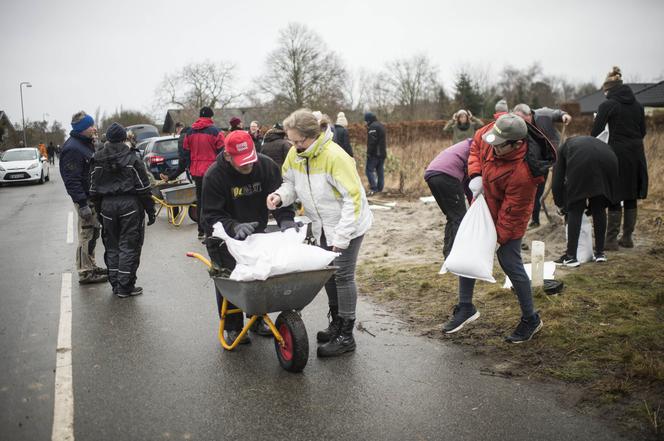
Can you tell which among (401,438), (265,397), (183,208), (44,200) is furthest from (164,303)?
(44,200)

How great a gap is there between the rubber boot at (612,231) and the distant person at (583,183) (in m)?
0.58

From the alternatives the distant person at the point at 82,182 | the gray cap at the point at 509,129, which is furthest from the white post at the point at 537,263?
the distant person at the point at 82,182

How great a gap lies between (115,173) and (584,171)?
5.29 meters

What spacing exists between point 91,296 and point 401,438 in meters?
4.64

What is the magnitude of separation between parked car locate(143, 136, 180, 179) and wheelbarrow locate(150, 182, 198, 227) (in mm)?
3598

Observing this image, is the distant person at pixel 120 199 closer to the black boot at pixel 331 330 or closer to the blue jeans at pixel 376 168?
the black boot at pixel 331 330

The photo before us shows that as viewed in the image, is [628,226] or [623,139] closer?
[623,139]

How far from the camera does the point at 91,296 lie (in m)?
6.79

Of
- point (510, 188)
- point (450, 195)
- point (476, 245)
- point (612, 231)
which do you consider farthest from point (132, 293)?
point (612, 231)

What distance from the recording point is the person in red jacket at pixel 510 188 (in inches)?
173

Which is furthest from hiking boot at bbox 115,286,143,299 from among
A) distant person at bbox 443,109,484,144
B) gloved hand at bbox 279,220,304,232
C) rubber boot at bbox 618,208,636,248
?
distant person at bbox 443,109,484,144

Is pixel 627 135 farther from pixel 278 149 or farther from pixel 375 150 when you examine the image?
pixel 375 150

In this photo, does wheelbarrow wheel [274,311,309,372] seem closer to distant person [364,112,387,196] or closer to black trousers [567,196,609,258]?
black trousers [567,196,609,258]

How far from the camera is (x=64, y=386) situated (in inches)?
169
